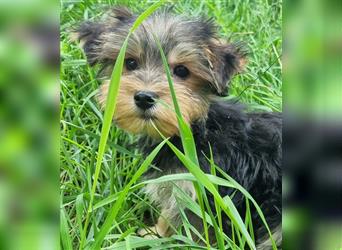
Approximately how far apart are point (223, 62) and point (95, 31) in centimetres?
70

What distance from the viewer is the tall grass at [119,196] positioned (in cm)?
146

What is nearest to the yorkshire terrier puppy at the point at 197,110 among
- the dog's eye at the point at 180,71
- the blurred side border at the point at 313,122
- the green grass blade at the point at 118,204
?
the dog's eye at the point at 180,71

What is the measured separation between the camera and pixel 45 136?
0.63m

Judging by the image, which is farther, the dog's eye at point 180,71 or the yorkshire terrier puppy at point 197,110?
the dog's eye at point 180,71

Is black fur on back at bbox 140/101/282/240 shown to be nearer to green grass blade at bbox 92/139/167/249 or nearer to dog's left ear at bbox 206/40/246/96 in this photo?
dog's left ear at bbox 206/40/246/96

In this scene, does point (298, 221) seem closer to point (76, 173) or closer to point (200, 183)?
point (200, 183)

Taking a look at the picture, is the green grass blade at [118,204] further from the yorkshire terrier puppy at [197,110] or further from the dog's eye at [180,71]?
the dog's eye at [180,71]

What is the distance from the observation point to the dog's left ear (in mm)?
2750

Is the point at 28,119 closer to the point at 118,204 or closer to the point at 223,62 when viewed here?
the point at 118,204

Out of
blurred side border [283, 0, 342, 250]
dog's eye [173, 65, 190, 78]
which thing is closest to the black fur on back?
dog's eye [173, 65, 190, 78]

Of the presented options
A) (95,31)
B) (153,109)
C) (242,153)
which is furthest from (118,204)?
(95,31)

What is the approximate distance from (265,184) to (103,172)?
791 mm

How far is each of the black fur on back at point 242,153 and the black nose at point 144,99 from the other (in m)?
0.31

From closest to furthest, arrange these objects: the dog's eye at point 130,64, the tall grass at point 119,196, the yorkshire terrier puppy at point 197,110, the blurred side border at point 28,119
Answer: the blurred side border at point 28,119, the tall grass at point 119,196, the yorkshire terrier puppy at point 197,110, the dog's eye at point 130,64
